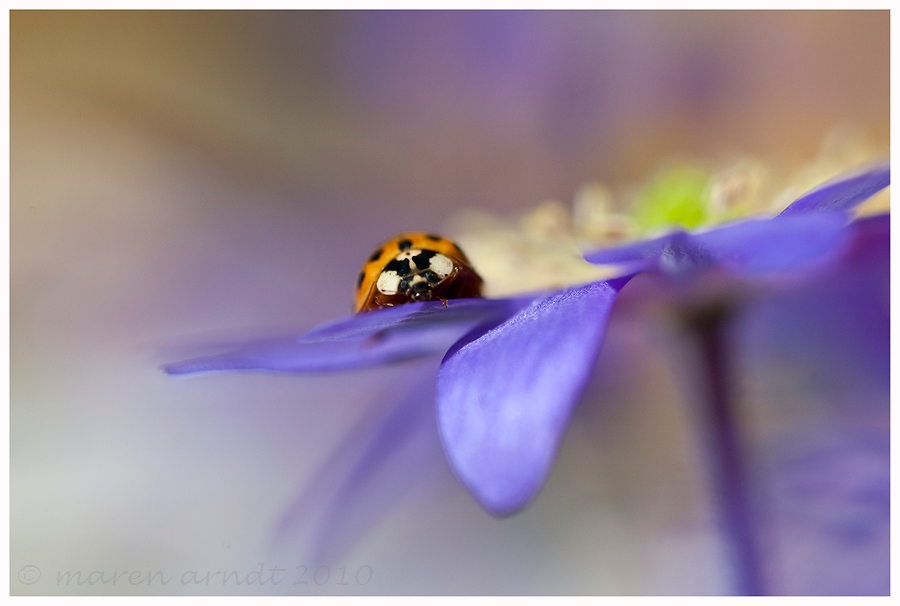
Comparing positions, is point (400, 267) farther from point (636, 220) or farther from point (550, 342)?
point (636, 220)

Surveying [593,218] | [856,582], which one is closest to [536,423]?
[856,582]

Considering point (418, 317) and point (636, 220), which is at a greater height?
point (636, 220)

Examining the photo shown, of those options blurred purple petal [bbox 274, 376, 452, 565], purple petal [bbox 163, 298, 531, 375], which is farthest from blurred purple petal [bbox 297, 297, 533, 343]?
blurred purple petal [bbox 274, 376, 452, 565]

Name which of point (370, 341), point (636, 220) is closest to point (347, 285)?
point (636, 220)

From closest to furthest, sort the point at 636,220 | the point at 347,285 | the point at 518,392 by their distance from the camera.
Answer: the point at 518,392 → the point at 636,220 → the point at 347,285

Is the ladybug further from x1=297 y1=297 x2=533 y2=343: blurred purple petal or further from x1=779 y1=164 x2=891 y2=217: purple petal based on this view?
x1=779 y1=164 x2=891 y2=217: purple petal

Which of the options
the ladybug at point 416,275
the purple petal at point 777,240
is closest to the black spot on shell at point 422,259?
the ladybug at point 416,275

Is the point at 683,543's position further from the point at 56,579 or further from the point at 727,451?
the point at 56,579

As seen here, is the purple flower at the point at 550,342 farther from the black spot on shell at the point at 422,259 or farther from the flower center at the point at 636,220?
the flower center at the point at 636,220

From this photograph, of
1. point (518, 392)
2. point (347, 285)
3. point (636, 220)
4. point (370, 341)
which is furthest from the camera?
point (347, 285)
